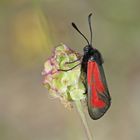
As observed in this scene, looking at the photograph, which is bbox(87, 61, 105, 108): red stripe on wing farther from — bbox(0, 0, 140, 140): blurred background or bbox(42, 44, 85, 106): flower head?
bbox(0, 0, 140, 140): blurred background

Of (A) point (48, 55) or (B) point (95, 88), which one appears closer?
(B) point (95, 88)

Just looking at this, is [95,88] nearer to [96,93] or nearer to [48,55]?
[96,93]

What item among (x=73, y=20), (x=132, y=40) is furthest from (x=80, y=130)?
(x=73, y=20)

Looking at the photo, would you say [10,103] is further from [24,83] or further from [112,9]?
[112,9]

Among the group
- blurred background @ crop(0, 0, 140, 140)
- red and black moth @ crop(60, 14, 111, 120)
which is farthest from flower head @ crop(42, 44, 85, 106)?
blurred background @ crop(0, 0, 140, 140)

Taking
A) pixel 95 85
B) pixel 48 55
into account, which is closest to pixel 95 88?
pixel 95 85

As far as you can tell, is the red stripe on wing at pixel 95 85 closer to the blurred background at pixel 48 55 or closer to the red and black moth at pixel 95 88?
the red and black moth at pixel 95 88
